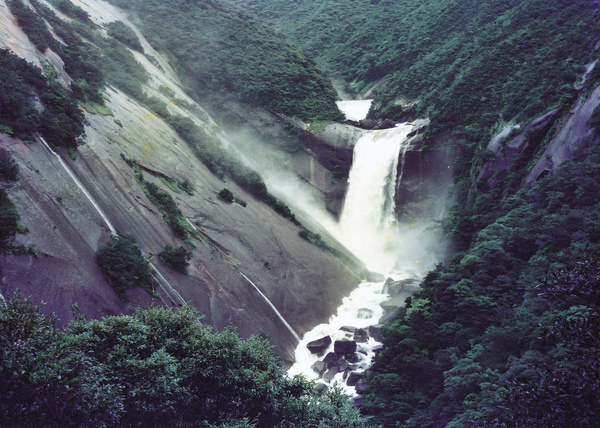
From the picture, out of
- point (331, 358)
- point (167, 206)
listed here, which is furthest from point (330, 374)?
point (167, 206)

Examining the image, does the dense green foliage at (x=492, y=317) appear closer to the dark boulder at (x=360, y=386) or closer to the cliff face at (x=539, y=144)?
the dark boulder at (x=360, y=386)

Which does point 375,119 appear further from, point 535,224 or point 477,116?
point 535,224

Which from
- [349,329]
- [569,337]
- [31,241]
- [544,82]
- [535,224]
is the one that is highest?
[544,82]

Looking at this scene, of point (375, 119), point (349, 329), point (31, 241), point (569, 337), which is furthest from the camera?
point (375, 119)

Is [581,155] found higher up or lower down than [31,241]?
higher up

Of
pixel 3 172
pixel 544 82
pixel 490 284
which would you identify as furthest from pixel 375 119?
pixel 3 172

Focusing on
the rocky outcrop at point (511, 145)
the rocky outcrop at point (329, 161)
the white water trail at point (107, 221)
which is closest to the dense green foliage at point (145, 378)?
the white water trail at point (107, 221)

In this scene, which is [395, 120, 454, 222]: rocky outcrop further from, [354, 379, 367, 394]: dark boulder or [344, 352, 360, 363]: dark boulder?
[354, 379, 367, 394]: dark boulder
